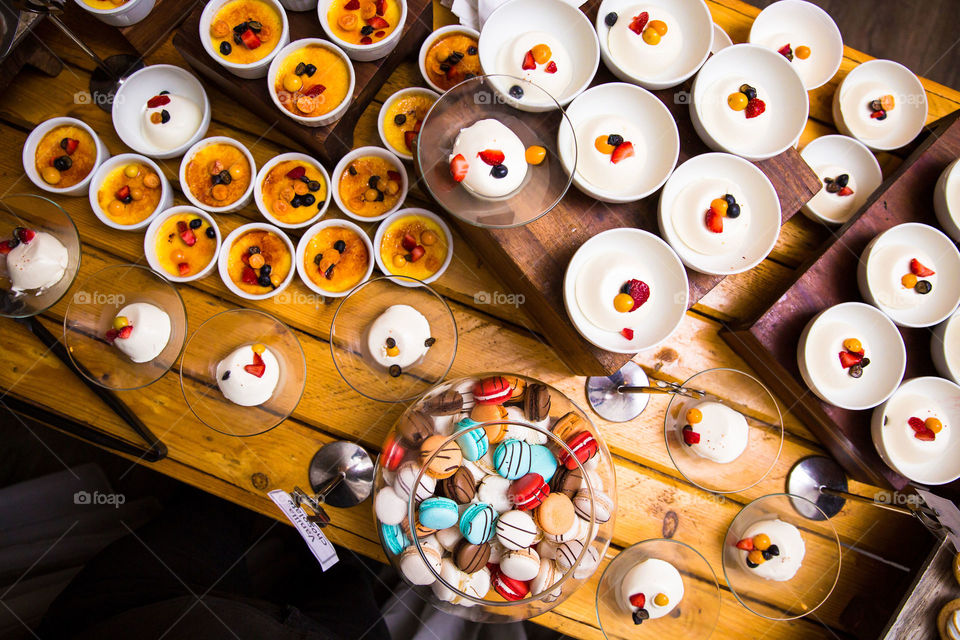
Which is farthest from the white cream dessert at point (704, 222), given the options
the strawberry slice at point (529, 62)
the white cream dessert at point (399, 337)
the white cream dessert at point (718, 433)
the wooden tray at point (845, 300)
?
the white cream dessert at point (399, 337)

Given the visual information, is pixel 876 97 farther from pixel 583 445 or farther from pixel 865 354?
pixel 583 445

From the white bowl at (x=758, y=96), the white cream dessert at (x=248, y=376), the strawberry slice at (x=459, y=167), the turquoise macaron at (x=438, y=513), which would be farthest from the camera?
the white bowl at (x=758, y=96)

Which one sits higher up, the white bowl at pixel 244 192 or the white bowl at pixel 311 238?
the white bowl at pixel 244 192

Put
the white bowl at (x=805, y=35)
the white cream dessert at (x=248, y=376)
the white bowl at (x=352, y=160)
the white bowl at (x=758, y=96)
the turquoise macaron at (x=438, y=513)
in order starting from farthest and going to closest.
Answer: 1. the white bowl at (x=805, y=35)
2. the white bowl at (x=352, y=160)
3. the white bowl at (x=758, y=96)
4. the white cream dessert at (x=248, y=376)
5. the turquoise macaron at (x=438, y=513)

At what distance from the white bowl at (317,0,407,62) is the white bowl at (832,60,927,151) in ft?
4.93

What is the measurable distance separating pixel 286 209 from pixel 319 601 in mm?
1365

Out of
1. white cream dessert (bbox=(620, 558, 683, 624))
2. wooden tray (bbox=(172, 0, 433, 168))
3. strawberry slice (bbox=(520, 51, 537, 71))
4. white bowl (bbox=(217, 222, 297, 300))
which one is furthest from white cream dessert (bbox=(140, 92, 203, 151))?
white cream dessert (bbox=(620, 558, 683, 624))

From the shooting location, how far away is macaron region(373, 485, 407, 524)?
1493 millimetres

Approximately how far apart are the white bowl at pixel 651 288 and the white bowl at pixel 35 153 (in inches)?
58.8

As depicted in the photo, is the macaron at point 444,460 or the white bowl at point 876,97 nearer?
the macaron at point 444,460

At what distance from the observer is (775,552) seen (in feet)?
5.62

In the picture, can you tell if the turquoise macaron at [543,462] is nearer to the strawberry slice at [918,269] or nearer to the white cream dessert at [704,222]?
the white cream dessert at [704,222]

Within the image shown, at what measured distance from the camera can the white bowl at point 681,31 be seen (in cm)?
174

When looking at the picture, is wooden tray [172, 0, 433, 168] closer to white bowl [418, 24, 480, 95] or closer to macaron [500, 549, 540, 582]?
white bowl [418, 24, 480, 95]
